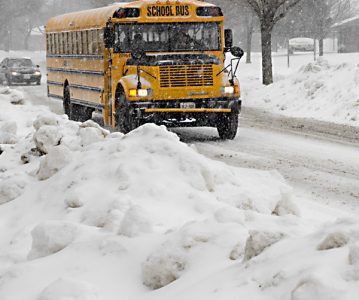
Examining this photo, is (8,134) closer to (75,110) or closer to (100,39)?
(100,39)

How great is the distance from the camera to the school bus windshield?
14766mm

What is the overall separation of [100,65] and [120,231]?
10267 mm

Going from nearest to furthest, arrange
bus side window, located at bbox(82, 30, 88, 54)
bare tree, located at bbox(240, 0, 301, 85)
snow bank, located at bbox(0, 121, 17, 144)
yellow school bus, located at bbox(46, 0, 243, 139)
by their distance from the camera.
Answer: snow bank, located at bbox(0, 121, 17, 144) → yellow school bus, located at bbox(46, 0, 243, 139) → bus side window, located at bbox(82, 30, 88, 54) → bare tree, located at bbox(240, 0, 301, 85)

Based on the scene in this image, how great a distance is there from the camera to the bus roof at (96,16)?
1496 cm

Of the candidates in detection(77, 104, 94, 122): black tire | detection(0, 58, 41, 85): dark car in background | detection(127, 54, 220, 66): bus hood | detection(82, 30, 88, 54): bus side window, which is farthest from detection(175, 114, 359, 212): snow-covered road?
detection(0, 58, 41, 85): dark car in background

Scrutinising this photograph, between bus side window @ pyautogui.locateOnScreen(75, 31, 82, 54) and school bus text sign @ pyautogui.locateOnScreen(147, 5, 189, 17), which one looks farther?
bus side window @ pyautogui.locateOnScreen(75, 31, 82, 54)

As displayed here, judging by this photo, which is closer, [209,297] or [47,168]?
[209,297]

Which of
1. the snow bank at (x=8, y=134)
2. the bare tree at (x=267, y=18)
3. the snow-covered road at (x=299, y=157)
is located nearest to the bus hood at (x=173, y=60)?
the snow-covered road at (x=299, y=157)

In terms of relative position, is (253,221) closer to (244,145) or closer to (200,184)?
(200,184)

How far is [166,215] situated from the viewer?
664 centimetres

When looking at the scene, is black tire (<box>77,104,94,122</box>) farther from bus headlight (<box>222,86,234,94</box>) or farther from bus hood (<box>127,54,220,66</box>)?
bus headlight (<box>222,86,234,94</box>)

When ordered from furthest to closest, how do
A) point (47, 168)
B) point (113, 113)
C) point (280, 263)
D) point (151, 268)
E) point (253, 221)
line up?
point (113, 113) < point (47, 168) < point (253, 221) < point (151, 268) < point (280, 263)

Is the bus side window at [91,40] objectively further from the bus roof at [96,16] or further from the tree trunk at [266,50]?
the tree trunk at [266,50]

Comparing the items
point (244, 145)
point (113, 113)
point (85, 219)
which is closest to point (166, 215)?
point (85, 219)
